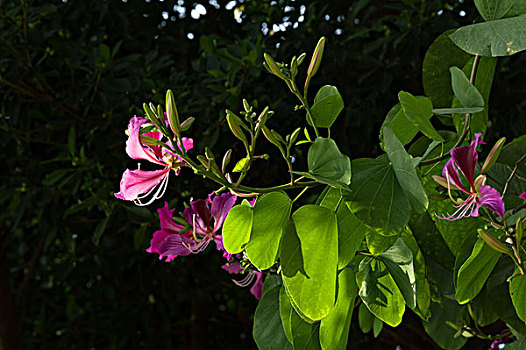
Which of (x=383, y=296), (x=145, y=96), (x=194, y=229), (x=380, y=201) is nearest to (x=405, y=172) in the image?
(x=380, y=201)

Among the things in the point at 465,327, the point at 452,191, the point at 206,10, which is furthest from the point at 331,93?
the point at 206,10

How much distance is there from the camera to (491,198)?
48 cm

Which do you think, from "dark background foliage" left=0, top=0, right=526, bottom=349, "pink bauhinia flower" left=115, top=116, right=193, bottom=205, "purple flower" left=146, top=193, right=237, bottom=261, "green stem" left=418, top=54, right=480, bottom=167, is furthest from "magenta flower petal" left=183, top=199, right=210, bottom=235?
"dark background foliage" left=0, top=0, right=526, bottom=349

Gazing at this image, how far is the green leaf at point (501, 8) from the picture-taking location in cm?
54

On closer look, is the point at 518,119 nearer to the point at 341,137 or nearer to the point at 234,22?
the point at 341,137

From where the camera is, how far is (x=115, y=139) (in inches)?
58.2

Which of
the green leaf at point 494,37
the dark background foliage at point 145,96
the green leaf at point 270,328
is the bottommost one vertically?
the dark background foliage at point 145,96

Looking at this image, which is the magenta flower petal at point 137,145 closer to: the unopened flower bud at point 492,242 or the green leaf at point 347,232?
the green leaf at point 347,232

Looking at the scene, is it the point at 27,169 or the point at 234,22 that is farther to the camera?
the point at 234,22

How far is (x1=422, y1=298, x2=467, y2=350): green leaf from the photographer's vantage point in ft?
2.63

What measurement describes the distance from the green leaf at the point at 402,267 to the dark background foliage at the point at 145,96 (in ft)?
2.52

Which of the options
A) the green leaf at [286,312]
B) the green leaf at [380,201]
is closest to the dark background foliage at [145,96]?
the green leaf at [286,312]

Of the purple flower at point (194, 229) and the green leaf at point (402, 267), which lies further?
the purple flower at point (194, 229)

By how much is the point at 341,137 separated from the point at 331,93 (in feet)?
3.05
